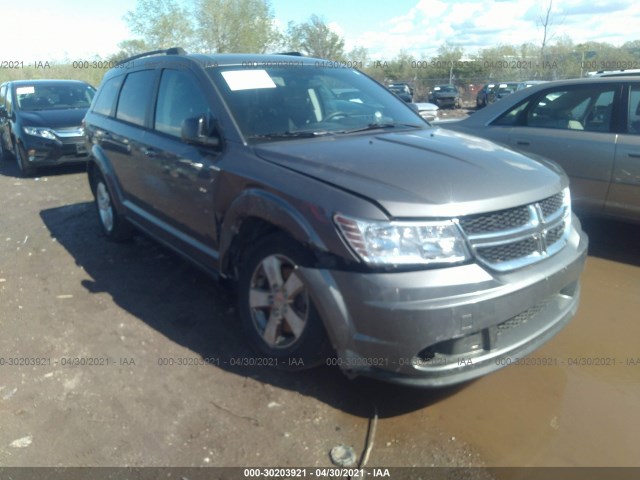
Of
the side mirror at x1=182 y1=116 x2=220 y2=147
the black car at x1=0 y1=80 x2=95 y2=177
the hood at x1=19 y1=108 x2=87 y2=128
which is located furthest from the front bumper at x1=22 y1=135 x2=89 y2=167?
the side mirror at x1=182 y1=116 x2=220 y2=147

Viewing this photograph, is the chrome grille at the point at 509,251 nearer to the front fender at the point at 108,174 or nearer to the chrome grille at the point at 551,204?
the chrome grille at the point at 551,204

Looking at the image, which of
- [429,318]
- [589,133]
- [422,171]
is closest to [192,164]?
[422,171]

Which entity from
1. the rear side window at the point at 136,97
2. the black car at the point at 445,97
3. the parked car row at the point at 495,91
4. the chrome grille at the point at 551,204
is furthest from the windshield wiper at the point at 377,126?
the black car at the point at 445,97

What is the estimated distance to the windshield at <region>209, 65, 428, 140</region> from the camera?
11.8ft

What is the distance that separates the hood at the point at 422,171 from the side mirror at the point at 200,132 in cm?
37

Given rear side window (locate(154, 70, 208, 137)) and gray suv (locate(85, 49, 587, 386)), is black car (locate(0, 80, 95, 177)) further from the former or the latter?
gray suv (locate(85, 49, 587, 386))

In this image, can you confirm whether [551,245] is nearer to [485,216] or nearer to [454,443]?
[485,216]

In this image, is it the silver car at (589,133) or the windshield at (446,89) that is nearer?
the silver car at (589,133)

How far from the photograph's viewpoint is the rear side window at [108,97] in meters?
5.39

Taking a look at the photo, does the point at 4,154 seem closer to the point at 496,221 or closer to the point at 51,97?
the point at 51,97

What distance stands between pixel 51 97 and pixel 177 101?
8097mm

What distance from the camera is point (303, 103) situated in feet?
12.7

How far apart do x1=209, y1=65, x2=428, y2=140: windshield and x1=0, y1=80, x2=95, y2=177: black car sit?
598 cm

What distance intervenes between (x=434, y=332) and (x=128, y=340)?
Answer: 7.37 ft
